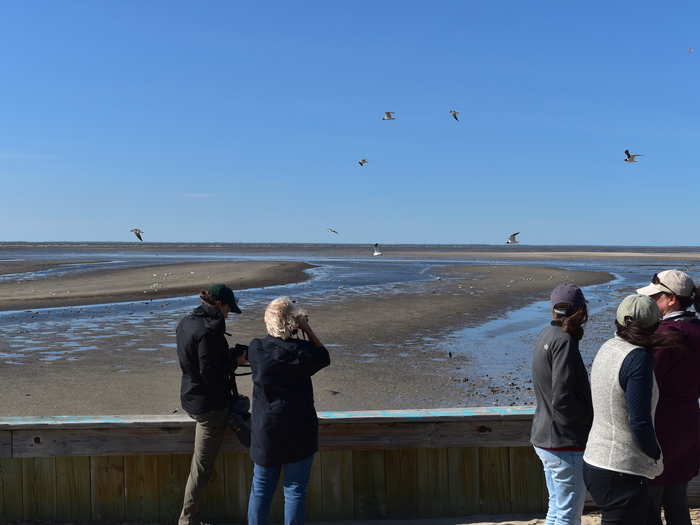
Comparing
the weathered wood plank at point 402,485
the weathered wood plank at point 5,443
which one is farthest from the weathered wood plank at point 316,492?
the weathered wood plank at point 5,443

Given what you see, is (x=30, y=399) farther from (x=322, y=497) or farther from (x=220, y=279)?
(x=220, y=279)

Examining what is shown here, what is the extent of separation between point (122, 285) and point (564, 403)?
29.3m

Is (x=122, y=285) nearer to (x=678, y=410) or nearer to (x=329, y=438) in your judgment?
(x=329, y=438)

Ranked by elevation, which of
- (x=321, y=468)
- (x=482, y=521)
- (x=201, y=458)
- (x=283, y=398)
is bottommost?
(x=482, y=521)

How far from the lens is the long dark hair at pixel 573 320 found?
380 centimetres

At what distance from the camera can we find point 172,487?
17.4ft

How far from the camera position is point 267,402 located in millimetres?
4195

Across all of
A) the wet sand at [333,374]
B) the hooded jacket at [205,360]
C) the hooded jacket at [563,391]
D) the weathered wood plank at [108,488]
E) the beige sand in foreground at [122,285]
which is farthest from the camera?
the beige sand in foreground at [122,285]

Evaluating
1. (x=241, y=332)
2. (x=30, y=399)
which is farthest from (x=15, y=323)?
(x=30, y=399)

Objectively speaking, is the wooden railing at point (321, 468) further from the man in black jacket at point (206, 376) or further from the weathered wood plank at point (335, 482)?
the man in black jacket at point (206, 376)

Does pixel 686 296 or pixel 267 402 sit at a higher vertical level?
pixel 686 296

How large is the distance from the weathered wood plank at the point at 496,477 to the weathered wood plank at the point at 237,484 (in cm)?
173

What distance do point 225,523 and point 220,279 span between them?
99.0 feet

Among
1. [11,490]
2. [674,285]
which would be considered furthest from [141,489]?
[674,285]
